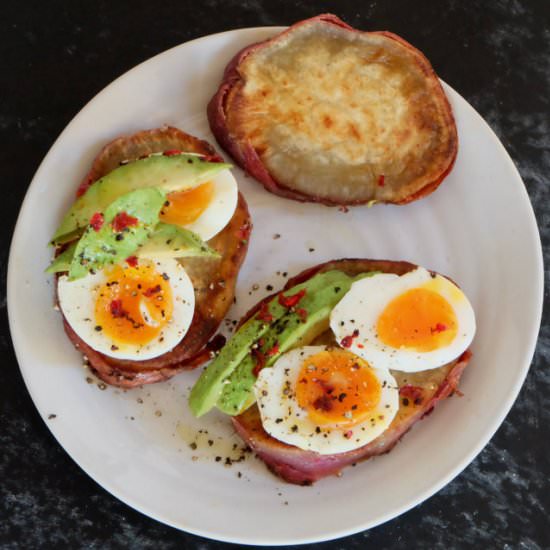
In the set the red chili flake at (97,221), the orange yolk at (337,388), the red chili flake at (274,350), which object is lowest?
the orange yolk at (337,388)

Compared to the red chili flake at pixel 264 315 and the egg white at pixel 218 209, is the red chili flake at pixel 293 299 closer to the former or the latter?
the red chili flake at pixel 264 315

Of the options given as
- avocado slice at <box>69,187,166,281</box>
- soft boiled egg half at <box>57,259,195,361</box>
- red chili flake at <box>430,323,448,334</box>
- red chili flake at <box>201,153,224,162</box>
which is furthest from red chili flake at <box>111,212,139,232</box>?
red chili flake at <box>430,323,448,334</box>

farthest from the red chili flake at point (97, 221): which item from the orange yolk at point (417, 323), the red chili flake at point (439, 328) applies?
the red chili flake at point (439, 328)

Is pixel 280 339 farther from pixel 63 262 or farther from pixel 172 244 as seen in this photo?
pixel 63 262

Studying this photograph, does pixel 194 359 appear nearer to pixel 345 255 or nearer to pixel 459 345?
pixel 345 255

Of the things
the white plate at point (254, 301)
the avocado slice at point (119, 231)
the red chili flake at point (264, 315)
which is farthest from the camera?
the white plate at point (254, 301)

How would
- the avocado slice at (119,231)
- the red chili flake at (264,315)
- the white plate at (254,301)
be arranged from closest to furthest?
the avocado slice at (119,231)
the red chili flake at (264,315)
the white plate at (254,301)

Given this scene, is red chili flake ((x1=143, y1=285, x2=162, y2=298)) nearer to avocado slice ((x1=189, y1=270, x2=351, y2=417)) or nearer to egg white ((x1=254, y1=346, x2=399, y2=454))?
avocado slice ((x1=189, y1=270, x2=351, y2=417))
